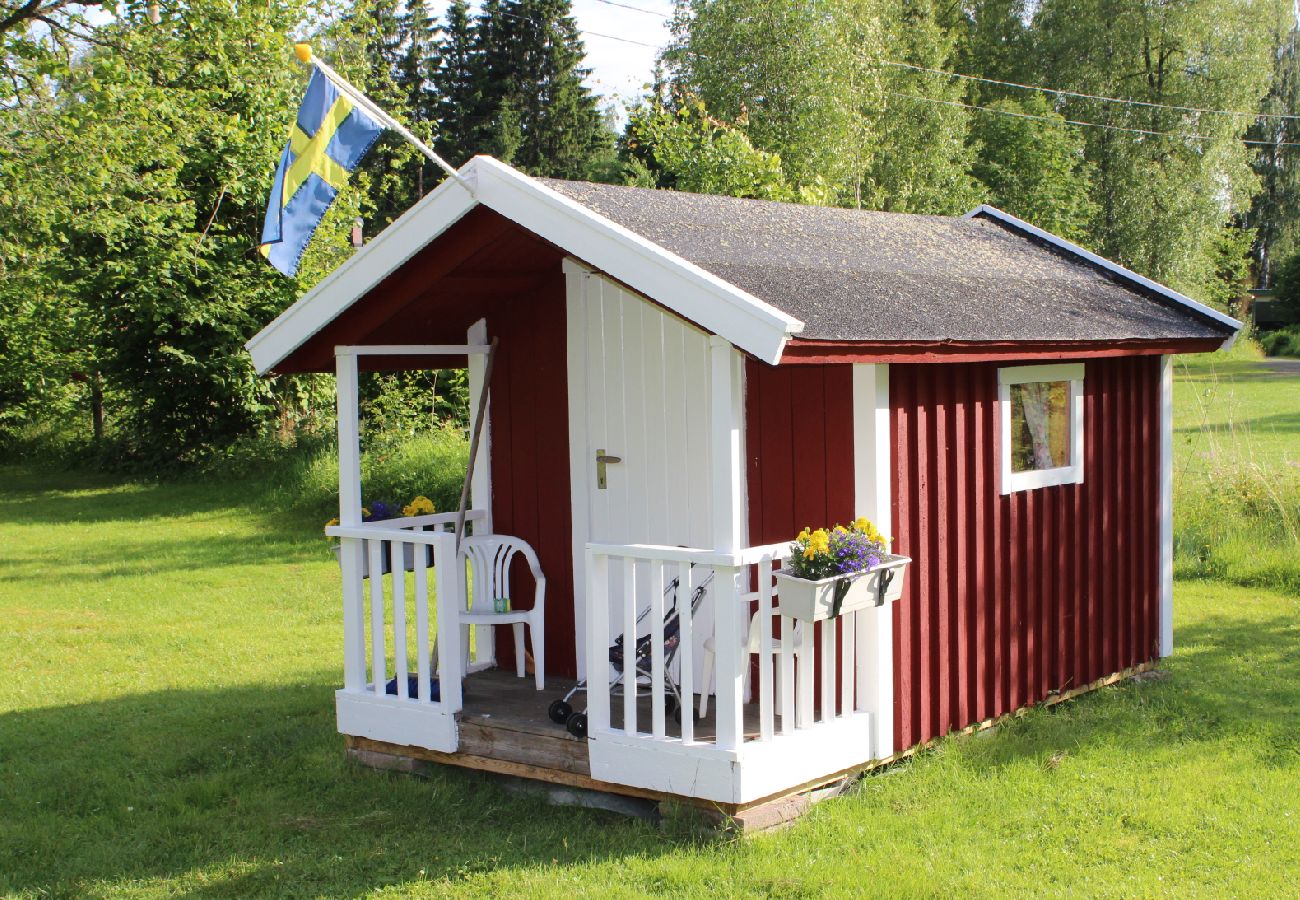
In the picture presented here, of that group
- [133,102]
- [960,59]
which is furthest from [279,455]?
[960,59]

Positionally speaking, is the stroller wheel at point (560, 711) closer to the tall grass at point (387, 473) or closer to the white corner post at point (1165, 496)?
the white corner post at point (1165, 496)

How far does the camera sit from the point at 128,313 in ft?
62.9

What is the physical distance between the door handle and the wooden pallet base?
111 centimetres

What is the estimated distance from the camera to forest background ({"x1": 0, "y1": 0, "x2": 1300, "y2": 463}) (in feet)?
47.8

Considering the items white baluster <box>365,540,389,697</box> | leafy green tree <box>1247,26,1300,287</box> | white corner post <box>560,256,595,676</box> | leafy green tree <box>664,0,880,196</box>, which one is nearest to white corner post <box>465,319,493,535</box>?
white corner post <box>560,256,595,676</box>

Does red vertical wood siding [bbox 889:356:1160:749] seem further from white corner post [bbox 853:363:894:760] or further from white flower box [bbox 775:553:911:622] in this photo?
white flower box [bbox 775:553:911:622]

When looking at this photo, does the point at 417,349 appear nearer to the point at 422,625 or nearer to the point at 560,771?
the point at 422,625

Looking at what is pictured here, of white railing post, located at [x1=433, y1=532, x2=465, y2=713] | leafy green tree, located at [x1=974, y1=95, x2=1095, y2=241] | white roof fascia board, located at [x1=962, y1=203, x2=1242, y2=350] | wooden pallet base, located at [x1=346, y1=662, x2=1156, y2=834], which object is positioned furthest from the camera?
leafy green tree, located at [x1=974, y1=95, x2=1095, y2=241]

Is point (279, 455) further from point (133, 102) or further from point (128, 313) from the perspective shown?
point (133, 102)

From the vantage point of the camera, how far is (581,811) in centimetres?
579

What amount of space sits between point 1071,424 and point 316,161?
13.5 feet

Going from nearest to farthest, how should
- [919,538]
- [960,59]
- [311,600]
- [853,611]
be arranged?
[853,611], [919,538], [311,600], [960,59]

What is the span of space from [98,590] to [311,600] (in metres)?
2.30

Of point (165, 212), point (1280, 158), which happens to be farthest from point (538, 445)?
point (1280, 158)
